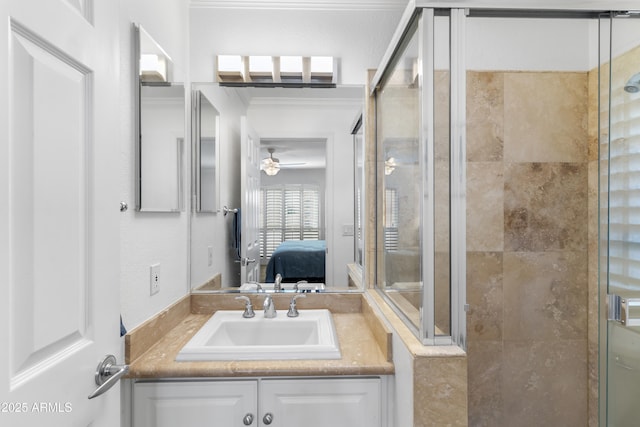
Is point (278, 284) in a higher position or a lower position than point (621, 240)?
lower

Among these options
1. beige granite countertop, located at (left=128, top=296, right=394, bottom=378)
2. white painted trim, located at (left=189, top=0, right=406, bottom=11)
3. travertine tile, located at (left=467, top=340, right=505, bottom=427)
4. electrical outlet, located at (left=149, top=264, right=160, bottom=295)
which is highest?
white painted trim, located at (left=189, top=0, right=406, bottom=11)

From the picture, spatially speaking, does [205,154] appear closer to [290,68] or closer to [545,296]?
[290,68]

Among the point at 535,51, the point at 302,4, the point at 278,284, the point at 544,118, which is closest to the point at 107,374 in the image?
the point at 278,284

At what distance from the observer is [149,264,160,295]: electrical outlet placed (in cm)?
125

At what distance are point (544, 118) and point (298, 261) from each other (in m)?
1.38

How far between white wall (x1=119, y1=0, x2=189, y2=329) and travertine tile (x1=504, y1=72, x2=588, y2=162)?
5.08 ft

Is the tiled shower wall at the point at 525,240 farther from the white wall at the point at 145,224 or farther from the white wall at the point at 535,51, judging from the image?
the white wall at the point at 145,224

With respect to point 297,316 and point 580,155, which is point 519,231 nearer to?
point 580,155

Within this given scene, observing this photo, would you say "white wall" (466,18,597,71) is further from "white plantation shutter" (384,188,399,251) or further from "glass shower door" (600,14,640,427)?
"white plantation shutter" (384,188,399,251)

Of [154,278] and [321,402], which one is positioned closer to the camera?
[321,402]

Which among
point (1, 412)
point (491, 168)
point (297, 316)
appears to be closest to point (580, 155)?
point (491, 168)

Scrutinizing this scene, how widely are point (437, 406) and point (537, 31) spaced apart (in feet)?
5.53

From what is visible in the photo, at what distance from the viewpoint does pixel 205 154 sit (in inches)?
64.8

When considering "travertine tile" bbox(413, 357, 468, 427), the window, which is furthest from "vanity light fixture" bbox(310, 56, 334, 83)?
"travertine tile" bbox(413, 357, 468, 427)
